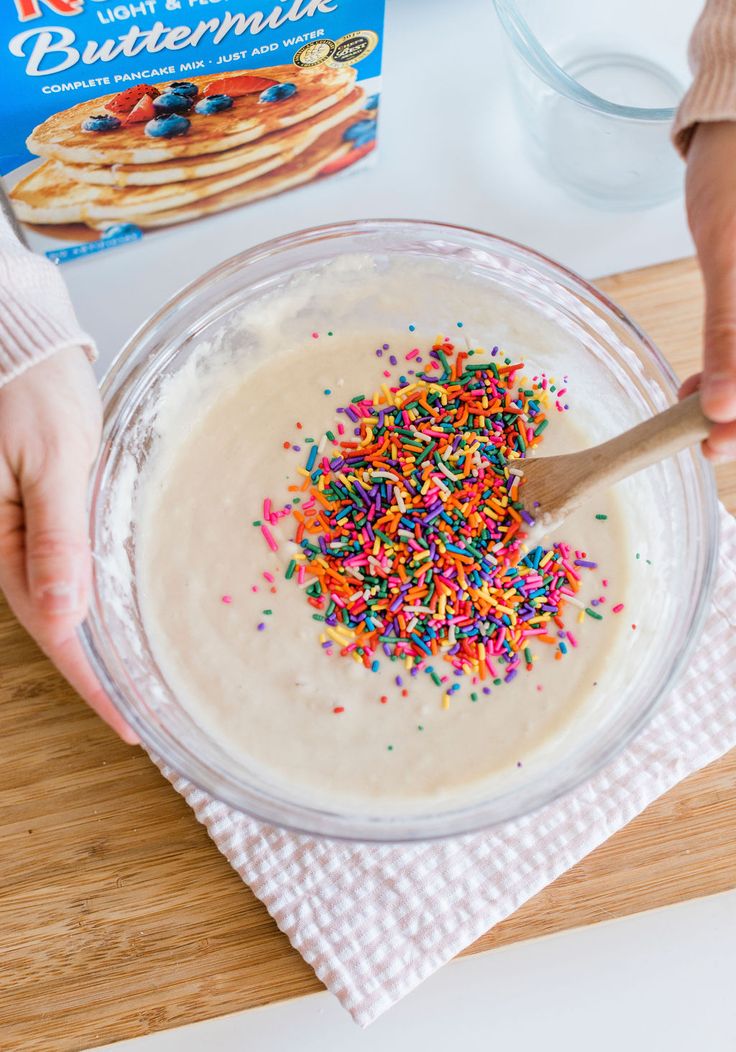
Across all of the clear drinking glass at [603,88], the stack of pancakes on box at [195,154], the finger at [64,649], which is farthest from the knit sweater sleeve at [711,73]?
the finger at [64,649]

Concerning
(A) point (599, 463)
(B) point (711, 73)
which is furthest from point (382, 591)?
(B) point (711, 73)

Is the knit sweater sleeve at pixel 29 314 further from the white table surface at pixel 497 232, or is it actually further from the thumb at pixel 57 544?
the white table surface at pixel 497 232

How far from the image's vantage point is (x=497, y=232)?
72.2 inches

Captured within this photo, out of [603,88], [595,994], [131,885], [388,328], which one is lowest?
[595,994]

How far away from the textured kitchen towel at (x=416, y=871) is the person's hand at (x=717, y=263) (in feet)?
1.52

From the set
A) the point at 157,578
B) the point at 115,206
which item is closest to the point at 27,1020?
the point at 157,578

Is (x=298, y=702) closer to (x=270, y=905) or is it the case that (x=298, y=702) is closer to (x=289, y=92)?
(x=270, y=905)

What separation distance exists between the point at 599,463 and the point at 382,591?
358 mm

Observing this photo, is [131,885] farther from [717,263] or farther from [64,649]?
[717,263]

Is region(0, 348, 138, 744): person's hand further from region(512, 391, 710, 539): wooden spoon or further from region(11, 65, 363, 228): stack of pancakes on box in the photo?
region(512, 391, 710, 539): wooden spoon

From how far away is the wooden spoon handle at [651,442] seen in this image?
1.26 metres

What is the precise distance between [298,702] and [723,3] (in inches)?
45.3

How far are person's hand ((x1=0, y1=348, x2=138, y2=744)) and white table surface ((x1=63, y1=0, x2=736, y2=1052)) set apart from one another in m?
0.40

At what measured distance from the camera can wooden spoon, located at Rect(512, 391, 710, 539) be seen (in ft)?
4.19
